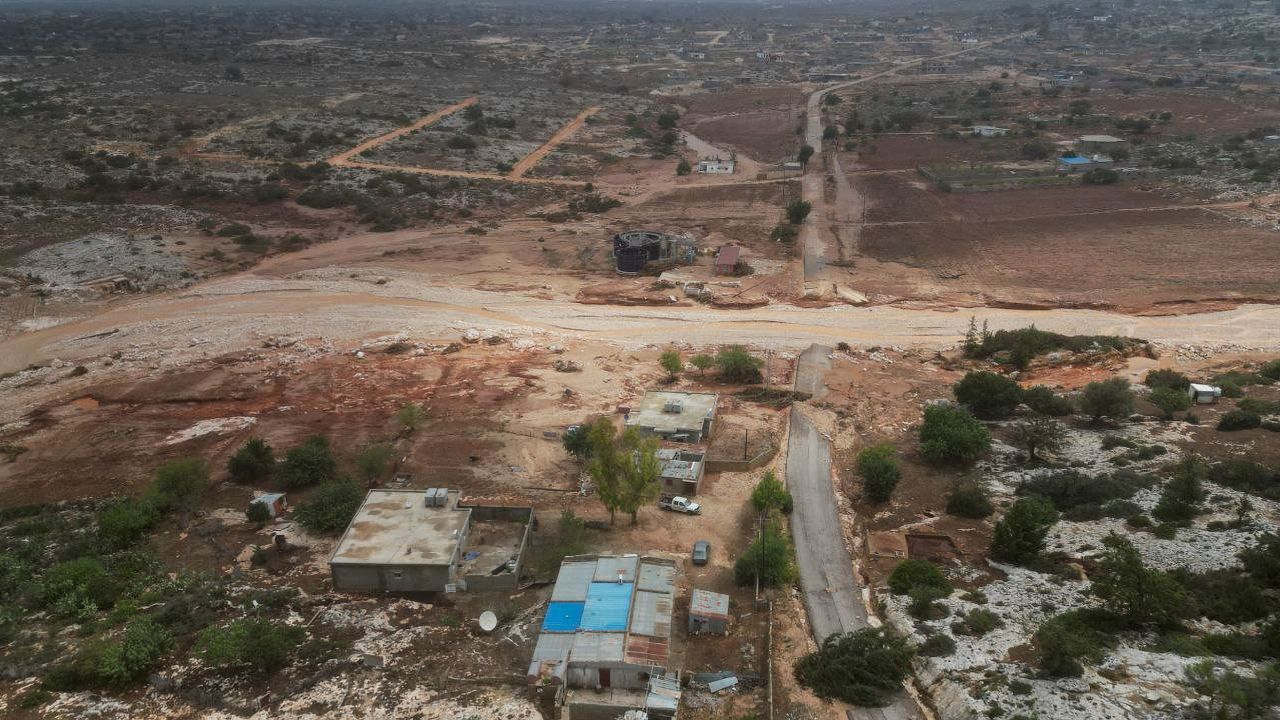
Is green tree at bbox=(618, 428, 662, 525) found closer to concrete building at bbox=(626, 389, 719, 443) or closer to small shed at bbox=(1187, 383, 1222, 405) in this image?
concrete building at bbox=(626, 389, 719, 443)

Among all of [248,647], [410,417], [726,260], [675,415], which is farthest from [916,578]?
[726,260]

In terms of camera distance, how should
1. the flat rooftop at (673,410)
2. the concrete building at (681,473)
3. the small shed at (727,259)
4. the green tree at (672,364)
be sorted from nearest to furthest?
the concrete building at (681,473) < the flat rooftop at (673,410) < the green tree at (672,364) < the small shed at (727,259)

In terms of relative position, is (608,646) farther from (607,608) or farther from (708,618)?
(708,618)

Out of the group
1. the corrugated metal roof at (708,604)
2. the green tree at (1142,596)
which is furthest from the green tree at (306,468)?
the green tree at (1142,596)

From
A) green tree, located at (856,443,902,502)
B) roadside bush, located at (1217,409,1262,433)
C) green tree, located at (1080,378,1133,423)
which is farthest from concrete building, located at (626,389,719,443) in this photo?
roadside bush, located at (1217,409,1262,433)

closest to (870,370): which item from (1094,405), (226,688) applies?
(1094,405)

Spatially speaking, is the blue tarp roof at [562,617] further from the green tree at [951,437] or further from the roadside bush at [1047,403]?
the roadside bush at [1047,403]
